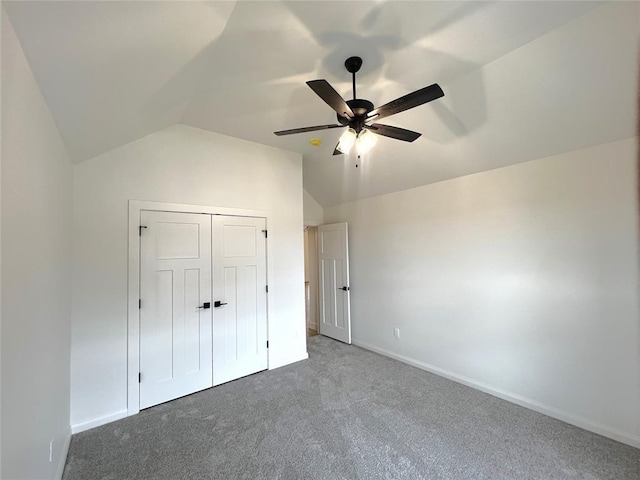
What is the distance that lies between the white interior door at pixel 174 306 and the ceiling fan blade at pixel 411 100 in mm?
2311

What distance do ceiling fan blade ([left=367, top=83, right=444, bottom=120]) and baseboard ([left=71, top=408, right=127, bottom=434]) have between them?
3455 millimetres

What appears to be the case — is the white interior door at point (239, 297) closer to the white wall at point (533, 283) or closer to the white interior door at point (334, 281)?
the white interior door at point (334, 281)

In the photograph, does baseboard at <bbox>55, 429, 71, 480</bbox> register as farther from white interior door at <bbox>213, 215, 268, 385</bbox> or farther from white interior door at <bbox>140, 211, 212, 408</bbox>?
white interior door at <bbox>213, 215, 268, 385</bbox>

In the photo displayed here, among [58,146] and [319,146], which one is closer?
[58,146]

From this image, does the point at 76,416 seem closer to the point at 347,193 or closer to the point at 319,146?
the point at 319,146

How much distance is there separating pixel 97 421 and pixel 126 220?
6.19ft

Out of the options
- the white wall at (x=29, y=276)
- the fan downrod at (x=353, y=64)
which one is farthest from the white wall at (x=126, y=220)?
the fan downrod at (x=353, y=64)

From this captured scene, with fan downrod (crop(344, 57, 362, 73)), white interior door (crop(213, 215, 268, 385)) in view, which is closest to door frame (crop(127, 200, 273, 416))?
white interior door (crop(213, 215, 268, 385))

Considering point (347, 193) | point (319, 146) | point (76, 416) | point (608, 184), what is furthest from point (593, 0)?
point (76, 416)

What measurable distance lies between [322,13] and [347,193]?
3.09 meters

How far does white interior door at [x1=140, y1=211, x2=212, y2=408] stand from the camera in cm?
280

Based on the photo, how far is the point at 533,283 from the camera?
2.73 metres

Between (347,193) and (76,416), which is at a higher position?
(347,193)

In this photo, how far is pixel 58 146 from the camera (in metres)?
1.96
